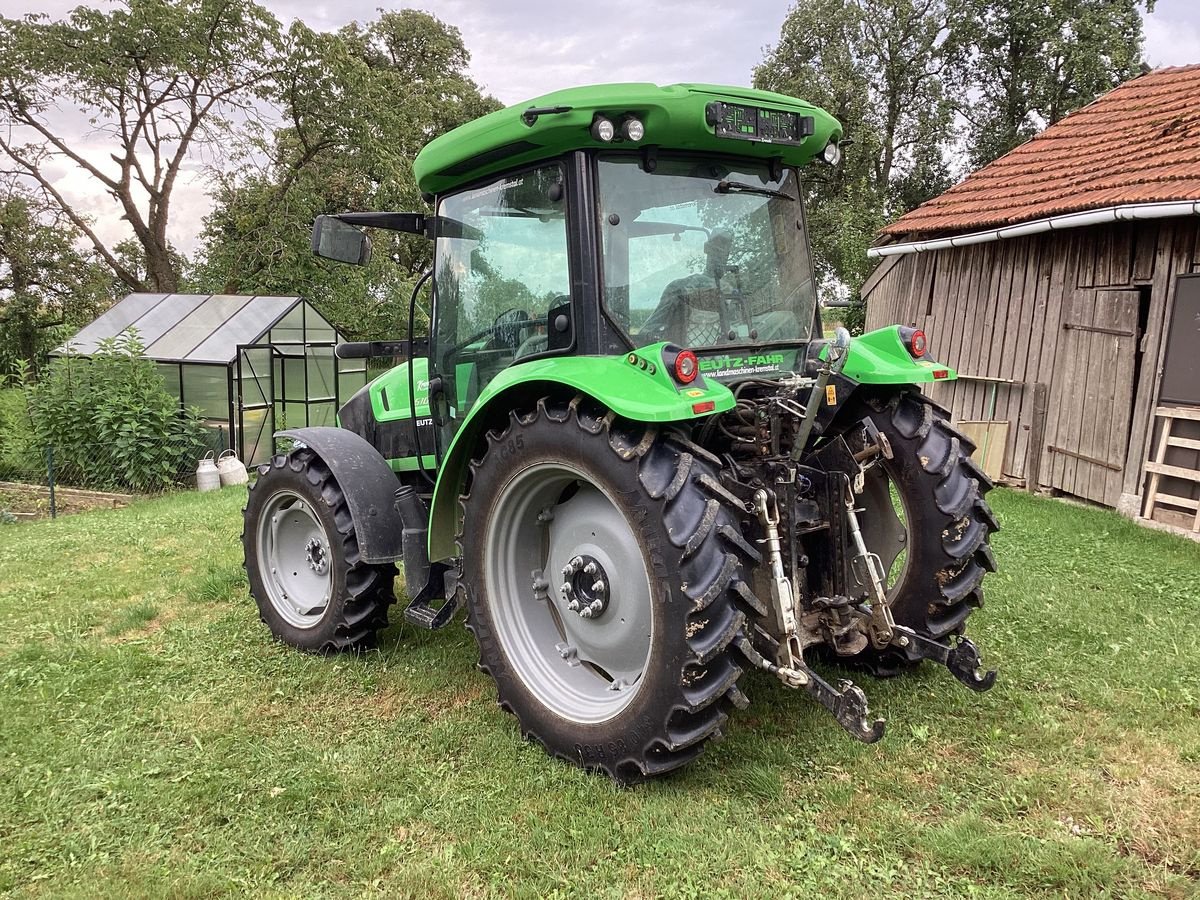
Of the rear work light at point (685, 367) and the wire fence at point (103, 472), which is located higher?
the rear work light at point (685, 367)

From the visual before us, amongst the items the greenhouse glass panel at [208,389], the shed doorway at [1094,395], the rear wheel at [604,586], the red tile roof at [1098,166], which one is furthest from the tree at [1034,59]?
the rear wheel at [604,586]

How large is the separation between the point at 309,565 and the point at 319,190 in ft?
51.4

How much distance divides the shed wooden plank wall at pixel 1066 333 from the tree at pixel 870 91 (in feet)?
32.9

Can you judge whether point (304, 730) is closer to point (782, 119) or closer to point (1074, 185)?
point (782, 119)

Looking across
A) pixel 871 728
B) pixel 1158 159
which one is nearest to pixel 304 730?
pixel 871 728

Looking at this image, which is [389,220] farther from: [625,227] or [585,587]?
[585,587]

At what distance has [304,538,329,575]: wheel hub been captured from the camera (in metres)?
4.10

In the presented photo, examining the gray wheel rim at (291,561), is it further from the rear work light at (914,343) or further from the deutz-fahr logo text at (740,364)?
the rear work light at (914,343)

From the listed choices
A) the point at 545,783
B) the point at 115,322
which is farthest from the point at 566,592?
the point at 115,322

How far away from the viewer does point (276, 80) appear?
17.2m

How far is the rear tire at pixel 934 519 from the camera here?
130 inches

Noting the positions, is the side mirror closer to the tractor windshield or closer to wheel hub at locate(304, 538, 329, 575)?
the tractor windshield

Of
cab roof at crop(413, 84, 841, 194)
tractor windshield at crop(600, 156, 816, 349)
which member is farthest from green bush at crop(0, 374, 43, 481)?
tractor windshield at crop(600, 156, 816, 349)

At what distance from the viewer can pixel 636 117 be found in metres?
2.79
